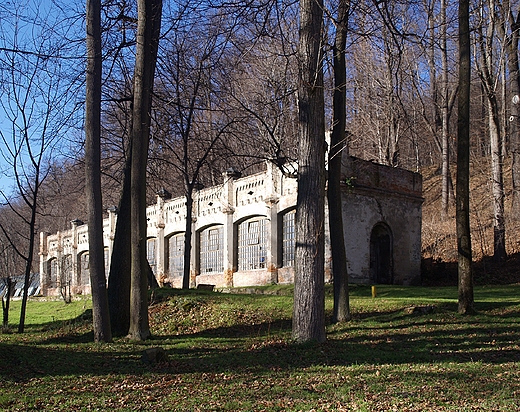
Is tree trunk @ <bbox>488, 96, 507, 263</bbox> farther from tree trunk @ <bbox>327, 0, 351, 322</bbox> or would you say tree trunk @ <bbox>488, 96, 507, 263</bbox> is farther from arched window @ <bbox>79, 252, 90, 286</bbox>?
arched window @ <bbox>79, 252, 90, 286</bbox>

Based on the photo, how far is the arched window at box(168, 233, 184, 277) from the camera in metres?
32.9

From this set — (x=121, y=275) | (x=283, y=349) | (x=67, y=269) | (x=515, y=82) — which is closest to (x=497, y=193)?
(x=515, y=82)

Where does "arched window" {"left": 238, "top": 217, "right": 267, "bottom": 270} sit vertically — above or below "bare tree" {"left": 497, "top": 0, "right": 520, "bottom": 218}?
below

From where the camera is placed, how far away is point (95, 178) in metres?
13.4

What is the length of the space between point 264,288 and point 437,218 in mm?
14784

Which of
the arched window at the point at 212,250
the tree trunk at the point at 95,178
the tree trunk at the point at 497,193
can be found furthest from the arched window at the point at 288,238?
the tree trunk at the point at 95,178

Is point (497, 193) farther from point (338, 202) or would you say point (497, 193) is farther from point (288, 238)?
point (338, 202)

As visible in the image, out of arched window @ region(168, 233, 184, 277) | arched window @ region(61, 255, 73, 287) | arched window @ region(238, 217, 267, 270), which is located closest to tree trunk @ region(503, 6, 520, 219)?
arched window @ region(238, 217, 267, 270)

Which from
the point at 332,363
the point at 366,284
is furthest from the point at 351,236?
the point at 332,363

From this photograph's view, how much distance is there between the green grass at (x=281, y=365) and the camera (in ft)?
24.4

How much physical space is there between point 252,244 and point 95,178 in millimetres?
14596

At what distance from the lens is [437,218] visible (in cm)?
3447

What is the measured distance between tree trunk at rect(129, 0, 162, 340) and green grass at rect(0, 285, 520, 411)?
0.71 meters

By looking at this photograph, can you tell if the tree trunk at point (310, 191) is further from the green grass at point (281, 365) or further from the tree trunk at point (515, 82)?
the tree trunk at point (515, 82)
